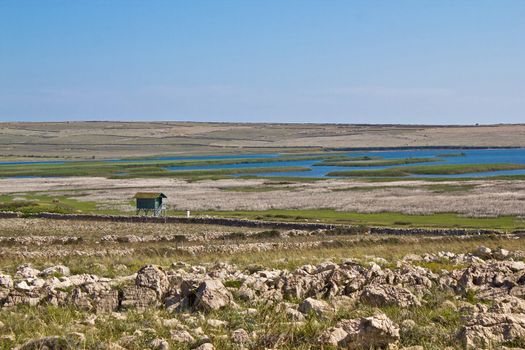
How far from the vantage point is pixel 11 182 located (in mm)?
105125

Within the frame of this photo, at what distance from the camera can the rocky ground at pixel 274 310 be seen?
11.2m

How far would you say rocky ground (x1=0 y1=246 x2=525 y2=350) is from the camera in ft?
36.7

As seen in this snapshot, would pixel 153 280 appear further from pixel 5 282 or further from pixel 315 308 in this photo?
pixel 315 308

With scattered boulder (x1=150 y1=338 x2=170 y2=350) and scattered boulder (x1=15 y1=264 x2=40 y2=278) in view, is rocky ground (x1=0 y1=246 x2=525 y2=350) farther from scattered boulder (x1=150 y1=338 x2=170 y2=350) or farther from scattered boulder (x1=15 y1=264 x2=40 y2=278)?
scattered boulder (x1=15 y1=264 x2=40 y2=278)

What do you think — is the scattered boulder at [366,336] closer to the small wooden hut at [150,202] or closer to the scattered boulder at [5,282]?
the scattered boulder at [5,282]

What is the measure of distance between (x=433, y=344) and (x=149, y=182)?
90304mm

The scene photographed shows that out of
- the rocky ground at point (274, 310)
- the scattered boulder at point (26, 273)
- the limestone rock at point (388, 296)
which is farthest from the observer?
the scattered boulder at point (26, 273)

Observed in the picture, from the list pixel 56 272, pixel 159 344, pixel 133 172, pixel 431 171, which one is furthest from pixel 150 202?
pixel 133 172

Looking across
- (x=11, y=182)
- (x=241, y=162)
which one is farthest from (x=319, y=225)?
(x=241, y=162)

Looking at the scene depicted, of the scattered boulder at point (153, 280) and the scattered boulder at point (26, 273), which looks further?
the scattered boulder at point (26, 273)

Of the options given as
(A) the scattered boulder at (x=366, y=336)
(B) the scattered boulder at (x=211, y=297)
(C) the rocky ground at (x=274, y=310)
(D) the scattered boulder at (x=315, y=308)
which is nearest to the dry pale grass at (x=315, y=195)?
(C) the rocky ground at (x=274, y=310)

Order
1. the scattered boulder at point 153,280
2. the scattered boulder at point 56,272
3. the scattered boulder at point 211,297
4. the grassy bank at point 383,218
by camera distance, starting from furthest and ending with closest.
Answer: the grassy bank at point 383,218 → the scattered boulder at point 56,272 → the scattered boulder at point 153,280 → the scattered boulder at point 211,297

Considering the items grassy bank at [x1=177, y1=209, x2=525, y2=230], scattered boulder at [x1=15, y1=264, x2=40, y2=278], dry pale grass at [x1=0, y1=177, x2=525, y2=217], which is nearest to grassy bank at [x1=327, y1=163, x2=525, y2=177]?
dry pale grass at [x1=0, y1=177, x2=525, y2=217]

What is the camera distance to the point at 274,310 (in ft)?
43.2
